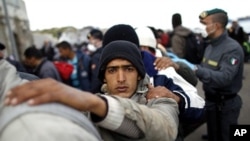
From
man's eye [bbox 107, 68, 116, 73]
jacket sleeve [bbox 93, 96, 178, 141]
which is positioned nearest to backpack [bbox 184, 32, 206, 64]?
man's eye [bbox 107, 68, 116, 73]

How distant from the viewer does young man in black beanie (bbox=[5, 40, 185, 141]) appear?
2.73 feet

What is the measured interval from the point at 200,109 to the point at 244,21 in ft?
52.8

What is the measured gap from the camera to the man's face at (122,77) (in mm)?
1651

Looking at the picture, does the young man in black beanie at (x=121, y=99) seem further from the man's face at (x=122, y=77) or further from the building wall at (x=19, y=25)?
the building wall at (x=19, y=25)

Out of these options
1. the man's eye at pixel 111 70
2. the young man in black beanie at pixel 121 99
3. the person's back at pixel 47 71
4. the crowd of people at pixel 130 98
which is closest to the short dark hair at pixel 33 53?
the person's back at pixel 47 71

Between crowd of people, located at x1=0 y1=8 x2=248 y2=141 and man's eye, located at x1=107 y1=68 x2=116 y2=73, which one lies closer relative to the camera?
crowd of people, located at x1=0 y1=8 x2=248 y2=141

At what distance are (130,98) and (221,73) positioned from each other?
1777 mm

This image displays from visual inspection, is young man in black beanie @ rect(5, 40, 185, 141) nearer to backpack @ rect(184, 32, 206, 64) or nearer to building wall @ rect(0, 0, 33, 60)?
backpack @ rect(184, 32, 206, 64)

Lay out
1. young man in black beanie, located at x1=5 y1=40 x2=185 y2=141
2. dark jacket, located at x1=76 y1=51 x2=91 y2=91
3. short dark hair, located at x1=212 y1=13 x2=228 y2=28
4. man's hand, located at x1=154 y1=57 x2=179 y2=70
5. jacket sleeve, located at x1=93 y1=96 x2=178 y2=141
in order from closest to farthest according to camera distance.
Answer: young man in black beanie, located at x1=5 y1=40 x2=185 y2=141
jacket sleeve, located at x1=93 y1=96 x2=178 y2=141
man's hand, located at x1=154 y1=57 x2=179 y2=70
short dark hair, located at x1=212 y1=13 x2=228 y2=28
dark jacket, located at x1=76 y1=51 x2=91 y2=91

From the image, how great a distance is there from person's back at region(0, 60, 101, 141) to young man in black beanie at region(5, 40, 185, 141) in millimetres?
25

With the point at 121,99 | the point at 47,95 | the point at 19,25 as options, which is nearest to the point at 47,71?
the point at 121,99

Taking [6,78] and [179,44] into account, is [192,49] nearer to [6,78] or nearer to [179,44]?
[179,44]

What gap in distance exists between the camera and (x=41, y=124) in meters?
0.74

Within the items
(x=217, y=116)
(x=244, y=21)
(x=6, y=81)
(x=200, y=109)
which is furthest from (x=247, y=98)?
(x=244, y=21)
